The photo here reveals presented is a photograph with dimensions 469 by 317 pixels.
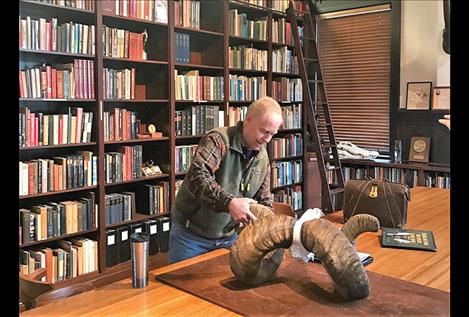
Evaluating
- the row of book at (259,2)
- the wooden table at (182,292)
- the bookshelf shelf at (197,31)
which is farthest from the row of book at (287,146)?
the wooden table at (182,292)

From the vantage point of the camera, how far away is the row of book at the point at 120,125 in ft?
12.7

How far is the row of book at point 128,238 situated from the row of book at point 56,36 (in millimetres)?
1448

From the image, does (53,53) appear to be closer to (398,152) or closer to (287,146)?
(287,146)

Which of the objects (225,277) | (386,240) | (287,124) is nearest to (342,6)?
(287,124)

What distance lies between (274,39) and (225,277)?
408 cm

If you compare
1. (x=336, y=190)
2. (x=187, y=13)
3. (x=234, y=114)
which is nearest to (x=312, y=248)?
(x=187, y=13)

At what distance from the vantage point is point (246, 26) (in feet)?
16.6

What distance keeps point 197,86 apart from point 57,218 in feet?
5.81

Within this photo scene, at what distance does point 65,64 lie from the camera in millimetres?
3615

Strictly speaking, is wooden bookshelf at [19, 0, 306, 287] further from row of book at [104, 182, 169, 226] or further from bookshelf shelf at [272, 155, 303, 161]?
bookshelf shelf at [272, 155, 303, 161]

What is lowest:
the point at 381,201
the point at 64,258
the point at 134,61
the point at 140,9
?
the point at 64,258

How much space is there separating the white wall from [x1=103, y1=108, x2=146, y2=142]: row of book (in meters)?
3.11

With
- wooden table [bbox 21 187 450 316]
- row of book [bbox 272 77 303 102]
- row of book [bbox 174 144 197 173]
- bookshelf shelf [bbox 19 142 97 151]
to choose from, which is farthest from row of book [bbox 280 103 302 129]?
wooden table [bbox 21 187 450 316]

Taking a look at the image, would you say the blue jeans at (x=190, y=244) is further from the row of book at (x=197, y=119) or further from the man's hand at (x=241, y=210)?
the row of book at (x=197, y=119)
